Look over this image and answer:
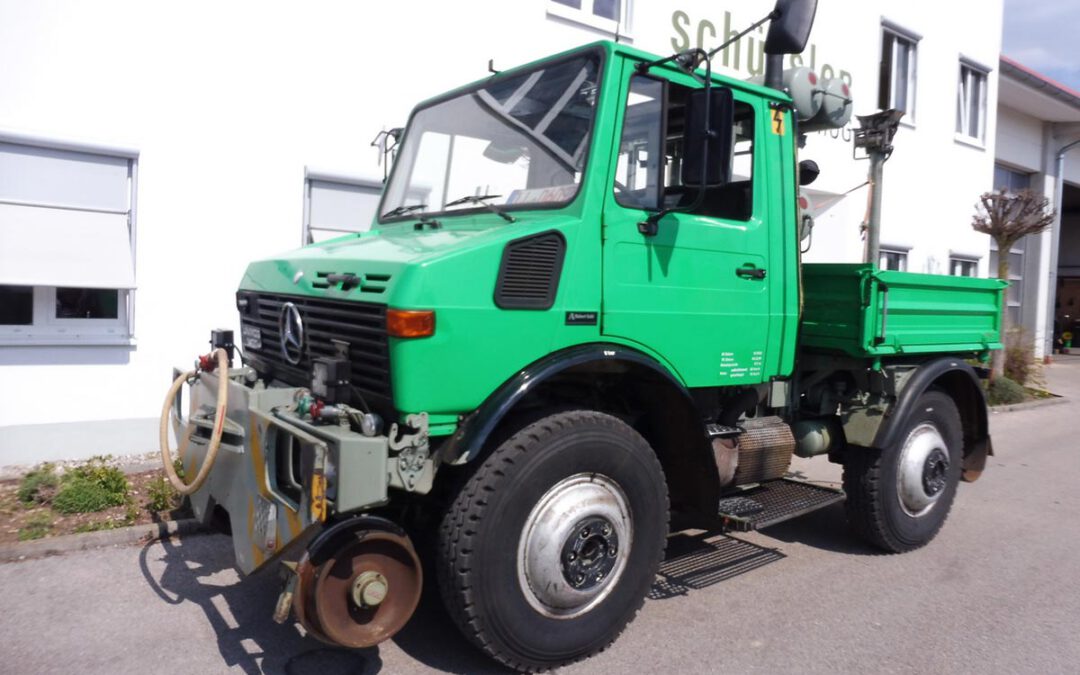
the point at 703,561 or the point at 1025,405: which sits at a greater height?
the point at 1025,405

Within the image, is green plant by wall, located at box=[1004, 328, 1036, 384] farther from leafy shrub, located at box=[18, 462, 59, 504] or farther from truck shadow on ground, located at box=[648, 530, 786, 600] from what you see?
leafy shrub, located at box=[18, 462, 59, 504]

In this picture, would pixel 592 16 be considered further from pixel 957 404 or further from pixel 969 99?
pixel 969 99

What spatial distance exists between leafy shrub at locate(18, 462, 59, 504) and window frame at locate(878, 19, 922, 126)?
1241cm

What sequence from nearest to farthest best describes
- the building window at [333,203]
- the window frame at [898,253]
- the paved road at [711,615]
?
1. the paved road at [711,615]
2. the building window at [333,203]
3. the window frame at [898,253]

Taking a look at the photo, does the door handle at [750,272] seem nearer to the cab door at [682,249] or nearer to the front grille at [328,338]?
the cab door at [682,249]

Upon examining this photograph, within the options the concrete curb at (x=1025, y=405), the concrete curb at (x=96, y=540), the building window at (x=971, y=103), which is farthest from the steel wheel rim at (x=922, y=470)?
the building window at (x=971, y=103)

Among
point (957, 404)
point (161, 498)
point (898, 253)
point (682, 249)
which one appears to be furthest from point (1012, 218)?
point (161, 498)

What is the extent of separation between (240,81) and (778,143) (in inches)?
179

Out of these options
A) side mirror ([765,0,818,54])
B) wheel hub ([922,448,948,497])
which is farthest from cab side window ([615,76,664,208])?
wheel hub ([922,448,948,497])

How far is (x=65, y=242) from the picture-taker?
5996 millimetres

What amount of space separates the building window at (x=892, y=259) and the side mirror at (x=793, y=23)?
9.88 meters

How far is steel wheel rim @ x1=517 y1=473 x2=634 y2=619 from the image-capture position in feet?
10.9

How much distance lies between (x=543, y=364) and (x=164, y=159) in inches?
179

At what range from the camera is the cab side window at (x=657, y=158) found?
3705mm
